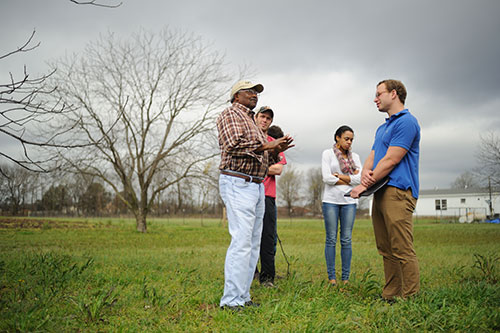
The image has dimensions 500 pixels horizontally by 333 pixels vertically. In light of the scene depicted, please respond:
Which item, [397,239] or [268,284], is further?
[268,284]

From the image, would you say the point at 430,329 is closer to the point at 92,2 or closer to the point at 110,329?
the point at 110,329

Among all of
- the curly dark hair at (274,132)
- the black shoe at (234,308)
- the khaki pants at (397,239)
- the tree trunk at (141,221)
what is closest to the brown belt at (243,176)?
the black shoe at (234,308)

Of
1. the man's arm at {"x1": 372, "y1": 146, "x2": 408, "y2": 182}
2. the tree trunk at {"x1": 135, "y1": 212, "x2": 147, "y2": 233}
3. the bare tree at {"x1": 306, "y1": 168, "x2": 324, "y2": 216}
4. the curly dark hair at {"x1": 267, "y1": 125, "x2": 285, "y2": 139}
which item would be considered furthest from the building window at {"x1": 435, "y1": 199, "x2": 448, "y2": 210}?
the man's arm at {"x1": 372, "y1": 146, "x2": 408, "y2": 182}

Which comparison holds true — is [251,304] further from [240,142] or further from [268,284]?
[240,142]

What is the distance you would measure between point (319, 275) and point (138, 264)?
3129mm

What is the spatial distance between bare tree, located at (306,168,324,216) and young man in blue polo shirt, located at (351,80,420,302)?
5486cm

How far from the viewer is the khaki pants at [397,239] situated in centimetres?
351

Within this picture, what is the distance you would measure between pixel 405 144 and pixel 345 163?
148 cm

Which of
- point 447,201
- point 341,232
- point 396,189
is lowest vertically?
point 447,201

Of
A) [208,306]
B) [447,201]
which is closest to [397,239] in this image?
[208,306]

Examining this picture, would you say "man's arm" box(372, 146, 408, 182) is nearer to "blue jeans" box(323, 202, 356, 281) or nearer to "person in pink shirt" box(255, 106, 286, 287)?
"blue jeans" box(323, 202, 356, 281)

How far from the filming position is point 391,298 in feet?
12.3

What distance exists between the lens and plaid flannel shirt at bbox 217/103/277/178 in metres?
3.40

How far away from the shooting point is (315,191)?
59250 mm
